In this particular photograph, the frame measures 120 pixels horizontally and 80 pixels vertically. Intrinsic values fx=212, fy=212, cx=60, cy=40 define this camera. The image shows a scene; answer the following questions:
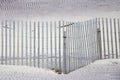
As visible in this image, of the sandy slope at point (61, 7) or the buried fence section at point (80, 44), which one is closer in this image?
the sandy slope at point (61, 7)

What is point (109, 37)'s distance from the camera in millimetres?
11234

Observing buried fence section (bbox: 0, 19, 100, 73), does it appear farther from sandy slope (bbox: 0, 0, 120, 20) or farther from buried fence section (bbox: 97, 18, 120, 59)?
sandy slope (bbox: 0, 0, 120, 20)

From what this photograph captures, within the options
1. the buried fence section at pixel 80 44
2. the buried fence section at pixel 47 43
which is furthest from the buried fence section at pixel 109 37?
the buried fence section at pixel 47 43

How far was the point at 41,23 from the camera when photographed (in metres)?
12.2

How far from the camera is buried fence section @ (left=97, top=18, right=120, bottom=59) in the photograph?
1112cm

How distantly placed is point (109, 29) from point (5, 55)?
5.77 metres

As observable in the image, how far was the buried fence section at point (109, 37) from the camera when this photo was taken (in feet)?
36.5

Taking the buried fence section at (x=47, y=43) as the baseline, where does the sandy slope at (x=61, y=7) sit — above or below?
above

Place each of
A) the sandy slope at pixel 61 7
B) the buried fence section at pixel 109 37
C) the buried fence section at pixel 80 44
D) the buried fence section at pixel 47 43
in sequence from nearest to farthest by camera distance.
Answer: the sandy slope at pixel 61 7 → the buried fence section at pixel 109 37 → the buried fence section at pixel 80 44 → the buried fence section at pixel 47 43

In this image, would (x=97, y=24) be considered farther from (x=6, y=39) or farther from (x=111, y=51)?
(x=6, y=39)

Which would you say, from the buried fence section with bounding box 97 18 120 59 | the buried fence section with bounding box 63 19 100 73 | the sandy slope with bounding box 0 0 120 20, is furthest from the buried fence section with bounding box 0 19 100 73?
the sandy slope with bounding box 0 0 120 20

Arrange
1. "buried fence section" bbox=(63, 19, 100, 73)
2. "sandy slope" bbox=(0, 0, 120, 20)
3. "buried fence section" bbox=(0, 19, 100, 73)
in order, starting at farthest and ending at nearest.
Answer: "buried fence section" bbox=(0, 19, 100, 73) < "buried fence section" bbox=(63, 19, 100, 73) < "sandy slope" bbox=(0, 0, 120, 20)

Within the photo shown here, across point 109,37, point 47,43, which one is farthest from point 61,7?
point 47,43

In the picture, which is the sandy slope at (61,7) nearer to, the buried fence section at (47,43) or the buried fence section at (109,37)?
the buried fence section at (109,37)
